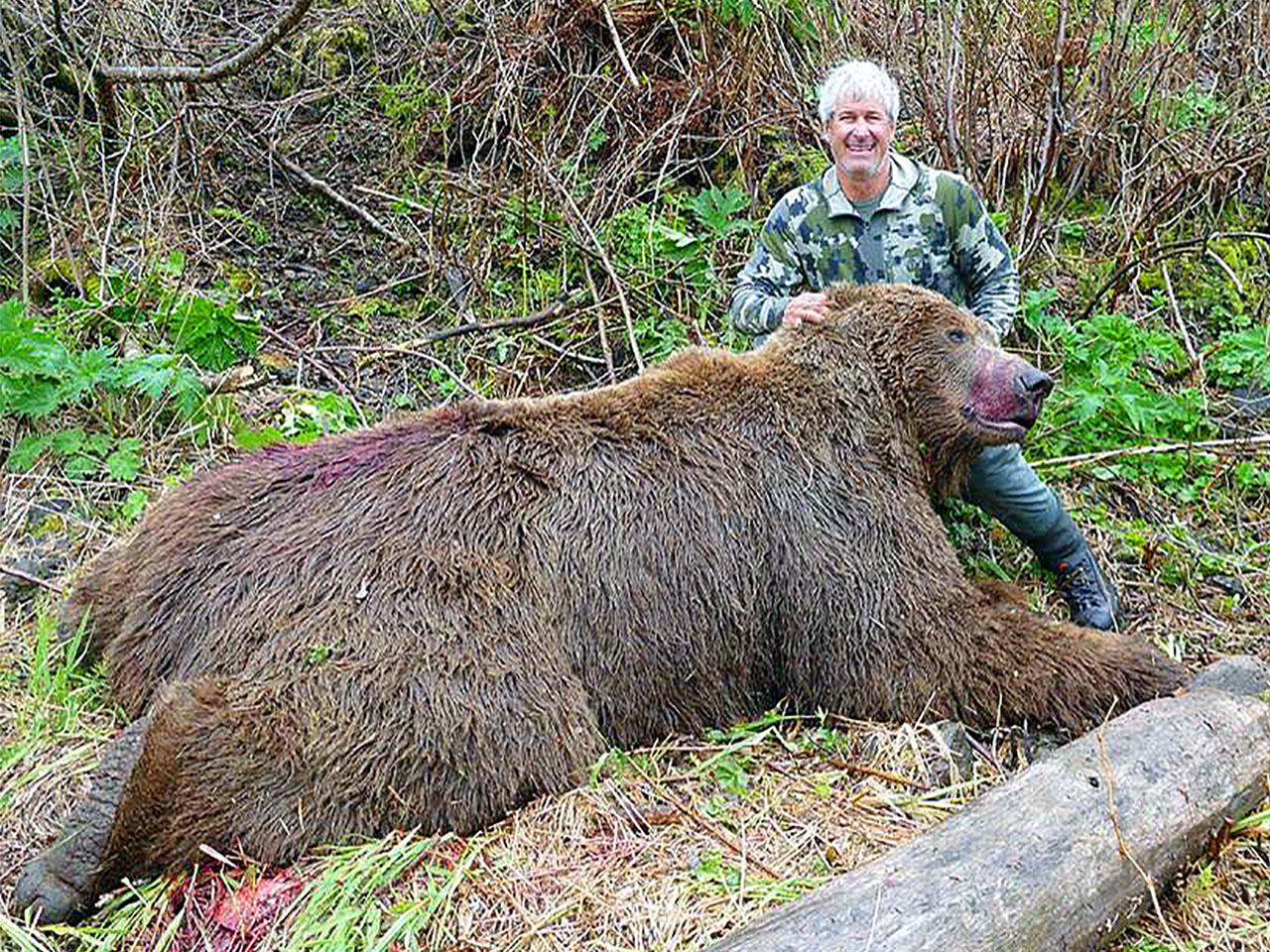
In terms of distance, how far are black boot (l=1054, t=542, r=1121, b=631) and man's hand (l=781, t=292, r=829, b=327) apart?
1.57 metres

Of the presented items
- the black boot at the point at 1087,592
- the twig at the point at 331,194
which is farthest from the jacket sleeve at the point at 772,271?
the twig at the point at 331,194

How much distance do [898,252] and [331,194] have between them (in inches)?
161

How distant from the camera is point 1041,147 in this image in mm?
6230

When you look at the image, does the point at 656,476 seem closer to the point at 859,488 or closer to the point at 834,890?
the point at 859,488

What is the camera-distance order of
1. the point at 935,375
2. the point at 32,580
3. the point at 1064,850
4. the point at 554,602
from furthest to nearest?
the point at 32,580, the point at 935,375, the point at 554,602, the point at 1064,850

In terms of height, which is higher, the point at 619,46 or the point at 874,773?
the point at 619,46

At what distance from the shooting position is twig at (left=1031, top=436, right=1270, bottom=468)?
555cm

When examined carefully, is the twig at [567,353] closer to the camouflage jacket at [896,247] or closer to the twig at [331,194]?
the twig at [331,194]

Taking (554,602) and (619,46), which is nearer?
(554,602)

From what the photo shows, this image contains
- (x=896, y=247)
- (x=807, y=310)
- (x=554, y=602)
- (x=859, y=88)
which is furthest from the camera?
(x=896, y=247)

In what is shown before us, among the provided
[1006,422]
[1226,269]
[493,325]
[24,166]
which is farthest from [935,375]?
[24,166]

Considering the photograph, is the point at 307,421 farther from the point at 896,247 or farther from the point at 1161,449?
the point at 1161,449

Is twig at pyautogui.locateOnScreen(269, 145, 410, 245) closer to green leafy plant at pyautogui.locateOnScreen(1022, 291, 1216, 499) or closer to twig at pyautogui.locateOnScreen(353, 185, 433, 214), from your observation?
twig at pyautogui.locateOnScreen(353, 185, 433, 214)

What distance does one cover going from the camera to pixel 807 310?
14.7 ft
